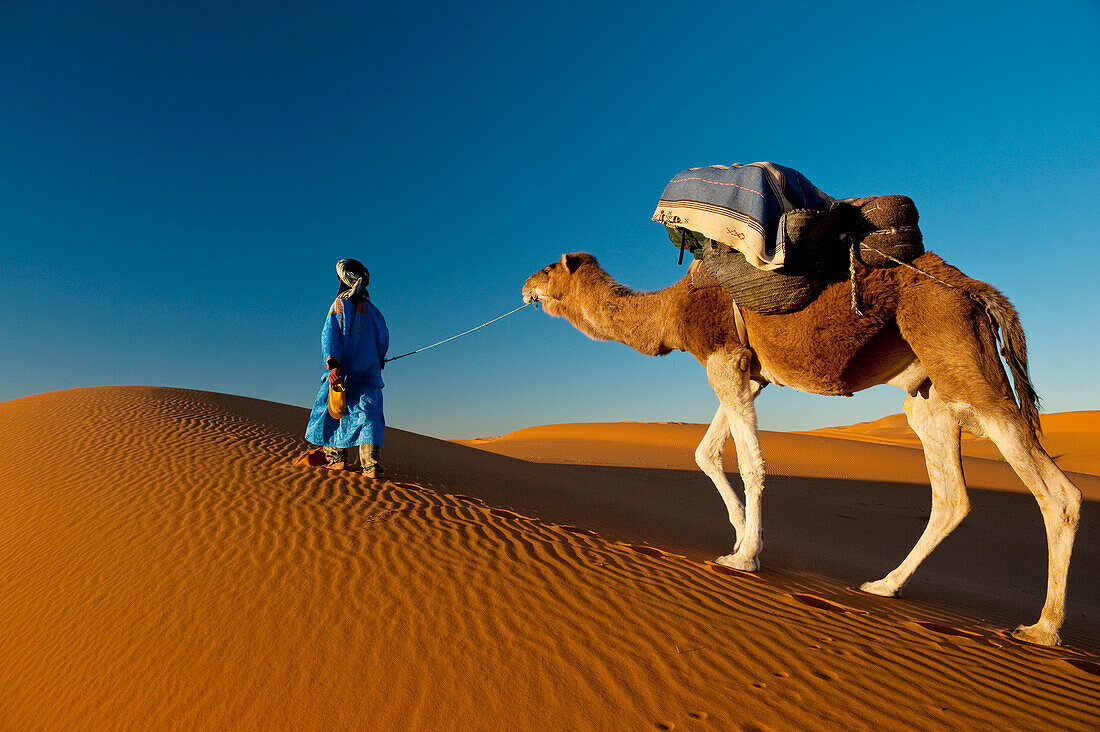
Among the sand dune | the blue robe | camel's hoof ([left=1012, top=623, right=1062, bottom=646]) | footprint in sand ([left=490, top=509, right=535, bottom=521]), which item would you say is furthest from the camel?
the blue robe

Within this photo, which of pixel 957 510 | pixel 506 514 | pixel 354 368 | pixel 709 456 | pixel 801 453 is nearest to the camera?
pixel 957 510

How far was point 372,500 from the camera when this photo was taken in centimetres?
675

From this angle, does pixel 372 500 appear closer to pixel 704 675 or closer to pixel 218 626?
pixel 218 626

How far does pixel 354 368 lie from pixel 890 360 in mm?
6259

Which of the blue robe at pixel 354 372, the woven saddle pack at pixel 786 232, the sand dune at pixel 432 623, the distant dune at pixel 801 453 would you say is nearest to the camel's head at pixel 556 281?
the woven saddle pack at pixel 786 232

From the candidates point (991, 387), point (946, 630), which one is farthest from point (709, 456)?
point (991, 387)

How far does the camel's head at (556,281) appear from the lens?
664cm

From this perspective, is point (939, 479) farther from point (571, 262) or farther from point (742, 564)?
point (571, 262)

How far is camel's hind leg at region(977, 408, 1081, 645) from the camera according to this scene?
4.24 metres

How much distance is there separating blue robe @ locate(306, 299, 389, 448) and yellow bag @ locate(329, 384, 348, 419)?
24 centimetres

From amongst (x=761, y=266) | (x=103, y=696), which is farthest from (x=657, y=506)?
(x=103, y=696)

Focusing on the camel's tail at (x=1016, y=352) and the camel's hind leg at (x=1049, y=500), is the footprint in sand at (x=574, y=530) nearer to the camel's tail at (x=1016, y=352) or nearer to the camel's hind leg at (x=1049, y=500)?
the camel's hind leg at (x=1049, y=500)

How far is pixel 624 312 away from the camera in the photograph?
20.4 feet

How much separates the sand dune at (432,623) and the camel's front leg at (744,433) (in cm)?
32
